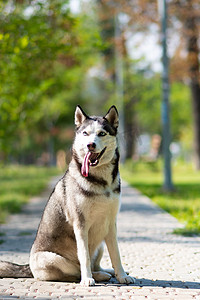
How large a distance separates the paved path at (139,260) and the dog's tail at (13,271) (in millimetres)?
94

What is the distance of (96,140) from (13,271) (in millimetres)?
1956

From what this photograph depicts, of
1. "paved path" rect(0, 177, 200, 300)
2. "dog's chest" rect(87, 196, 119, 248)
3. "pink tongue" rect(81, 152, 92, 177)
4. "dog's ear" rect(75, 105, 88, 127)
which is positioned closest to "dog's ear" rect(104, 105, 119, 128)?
"dog's ear" rect(75, 105, 88, 127)

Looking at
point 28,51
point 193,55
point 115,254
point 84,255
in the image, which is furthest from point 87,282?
point 193,55

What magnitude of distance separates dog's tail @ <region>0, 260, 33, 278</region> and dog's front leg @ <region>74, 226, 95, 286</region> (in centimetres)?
82

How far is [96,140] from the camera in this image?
15.9 feet

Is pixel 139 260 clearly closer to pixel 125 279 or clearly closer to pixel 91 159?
pixel 125 279

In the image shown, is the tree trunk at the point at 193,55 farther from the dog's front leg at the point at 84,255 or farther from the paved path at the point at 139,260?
the dog's front leg at the point at 84,255

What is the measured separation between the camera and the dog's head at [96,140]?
4.89m

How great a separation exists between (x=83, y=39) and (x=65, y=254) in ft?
43.7

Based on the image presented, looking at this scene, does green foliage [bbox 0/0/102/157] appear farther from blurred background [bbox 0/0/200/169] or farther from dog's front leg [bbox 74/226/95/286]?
dog's front leg [bbox 74/226/95/286]

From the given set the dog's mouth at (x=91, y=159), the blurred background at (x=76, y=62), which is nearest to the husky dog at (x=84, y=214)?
the dog's mouth at (x=91, y=159)

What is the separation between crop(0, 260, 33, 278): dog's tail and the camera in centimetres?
531

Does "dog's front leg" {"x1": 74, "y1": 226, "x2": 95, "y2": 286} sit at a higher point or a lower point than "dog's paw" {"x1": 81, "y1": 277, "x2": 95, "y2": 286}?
higher

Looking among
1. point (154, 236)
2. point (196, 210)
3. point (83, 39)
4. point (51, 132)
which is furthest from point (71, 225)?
point (51, 132)
